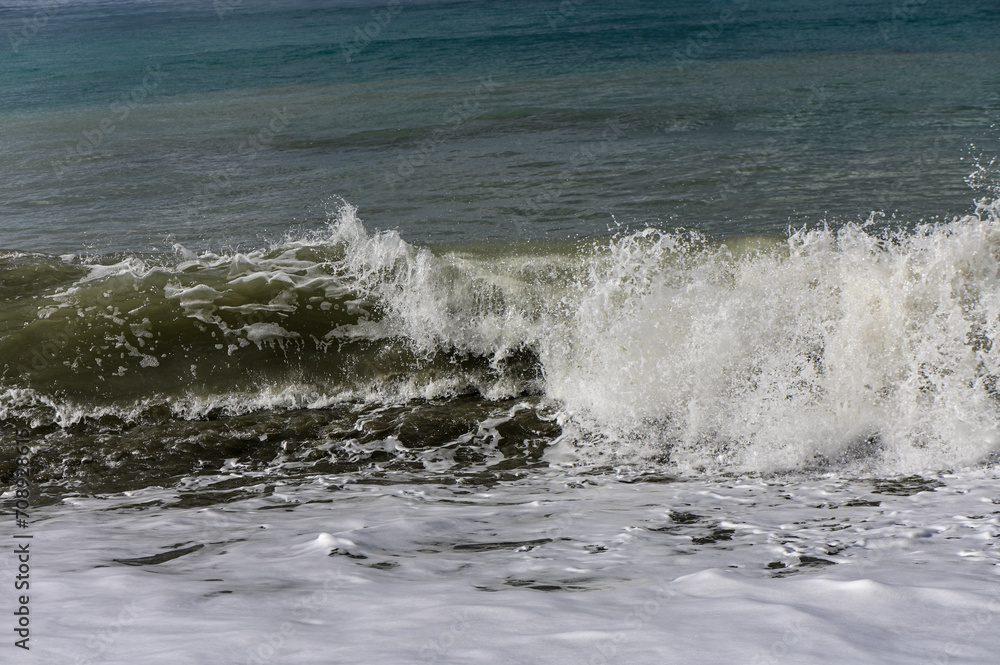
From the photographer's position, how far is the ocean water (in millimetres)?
2859

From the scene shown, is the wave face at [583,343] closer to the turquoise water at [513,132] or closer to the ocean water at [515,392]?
the ocean water at [515,392]

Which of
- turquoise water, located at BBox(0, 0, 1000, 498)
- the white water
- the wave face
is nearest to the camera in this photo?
the white water

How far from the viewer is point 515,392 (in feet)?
21.6

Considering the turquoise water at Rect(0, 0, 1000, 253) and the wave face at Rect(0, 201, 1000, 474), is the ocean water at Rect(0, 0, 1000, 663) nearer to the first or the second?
the wave face at Rect(0, 201, 1000, 474)

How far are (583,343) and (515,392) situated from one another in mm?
680

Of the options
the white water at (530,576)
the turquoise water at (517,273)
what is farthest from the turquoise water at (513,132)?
the white water at (530,576)

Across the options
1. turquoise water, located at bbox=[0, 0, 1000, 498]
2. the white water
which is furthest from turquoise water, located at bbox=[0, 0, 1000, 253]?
the white water

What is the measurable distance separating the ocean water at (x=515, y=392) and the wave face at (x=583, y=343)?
29 millimetres

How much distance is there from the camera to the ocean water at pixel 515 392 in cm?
286

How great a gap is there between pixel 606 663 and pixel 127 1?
215 feet

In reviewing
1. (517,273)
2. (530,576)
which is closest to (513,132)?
(517,273)

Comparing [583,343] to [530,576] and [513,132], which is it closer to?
[530,576]

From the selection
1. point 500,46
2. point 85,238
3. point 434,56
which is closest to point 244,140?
point 85,238

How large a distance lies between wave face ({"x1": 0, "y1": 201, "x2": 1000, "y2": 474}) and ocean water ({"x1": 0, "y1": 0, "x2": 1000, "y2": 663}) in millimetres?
29
